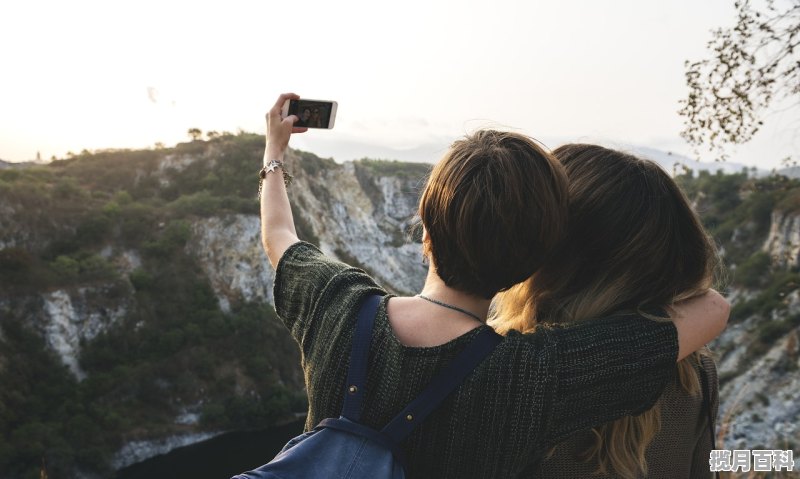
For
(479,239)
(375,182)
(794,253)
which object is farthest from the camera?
(375,182)

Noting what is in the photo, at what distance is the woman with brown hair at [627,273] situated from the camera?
1.61 m

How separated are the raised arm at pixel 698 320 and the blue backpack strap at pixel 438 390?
572 mm

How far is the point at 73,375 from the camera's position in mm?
28953

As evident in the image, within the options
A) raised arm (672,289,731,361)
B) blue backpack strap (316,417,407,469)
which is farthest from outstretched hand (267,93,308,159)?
raised arm (672,289,731,361)

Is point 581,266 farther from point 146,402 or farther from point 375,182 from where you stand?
point 375,182

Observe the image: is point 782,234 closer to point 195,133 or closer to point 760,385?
point 760,385

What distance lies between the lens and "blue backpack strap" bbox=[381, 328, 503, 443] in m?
1.28

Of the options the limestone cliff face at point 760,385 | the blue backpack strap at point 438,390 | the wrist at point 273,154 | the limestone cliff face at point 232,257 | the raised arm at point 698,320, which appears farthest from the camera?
the limestone cliff face at point 232,257

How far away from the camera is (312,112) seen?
7.15 feet

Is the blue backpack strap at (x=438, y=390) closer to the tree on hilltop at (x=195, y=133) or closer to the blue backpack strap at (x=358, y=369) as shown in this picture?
the blue backpack strap at (x=358, y=369)

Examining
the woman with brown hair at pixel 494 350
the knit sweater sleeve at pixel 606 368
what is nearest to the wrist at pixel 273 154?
the woman with brown hair at pixel 494 350

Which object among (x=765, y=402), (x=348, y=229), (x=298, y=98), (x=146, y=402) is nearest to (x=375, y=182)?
(x=348, y=229)

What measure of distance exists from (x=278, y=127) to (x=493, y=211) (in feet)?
3.37

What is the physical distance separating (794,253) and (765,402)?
41.0 ft
